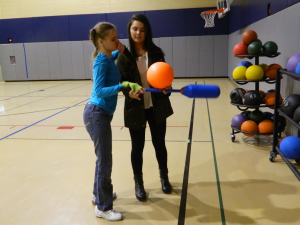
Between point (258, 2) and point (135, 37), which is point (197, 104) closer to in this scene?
point (258, 2)

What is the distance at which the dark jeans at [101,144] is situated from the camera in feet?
6.16

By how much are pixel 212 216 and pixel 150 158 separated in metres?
1.22

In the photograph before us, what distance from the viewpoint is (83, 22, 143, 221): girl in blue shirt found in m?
1.78

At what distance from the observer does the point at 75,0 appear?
1135 cm

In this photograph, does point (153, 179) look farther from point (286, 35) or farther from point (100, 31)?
point (286, 35)

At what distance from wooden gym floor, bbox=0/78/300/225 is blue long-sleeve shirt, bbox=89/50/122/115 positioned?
0.87 metres

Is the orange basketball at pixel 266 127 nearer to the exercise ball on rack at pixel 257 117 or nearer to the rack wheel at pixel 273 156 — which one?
the exercise ball on rack at pixel 257 117

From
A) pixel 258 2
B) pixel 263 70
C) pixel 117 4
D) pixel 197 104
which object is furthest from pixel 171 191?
pixel 117 4

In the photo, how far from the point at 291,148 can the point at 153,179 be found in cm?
135

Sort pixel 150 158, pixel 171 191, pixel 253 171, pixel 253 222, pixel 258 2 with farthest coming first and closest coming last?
1. pixel 258 2
2. pixel 150 158
3. pixel 253 171
4. pixel 171 191
5. pixel 253 222

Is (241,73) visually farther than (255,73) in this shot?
Yes

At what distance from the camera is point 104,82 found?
1807 mm

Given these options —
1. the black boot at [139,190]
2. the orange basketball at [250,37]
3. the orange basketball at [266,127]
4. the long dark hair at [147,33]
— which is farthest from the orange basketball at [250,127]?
the long dark hair at [147,33]

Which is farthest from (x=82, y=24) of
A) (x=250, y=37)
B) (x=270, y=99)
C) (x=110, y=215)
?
(x=110, y=215)
